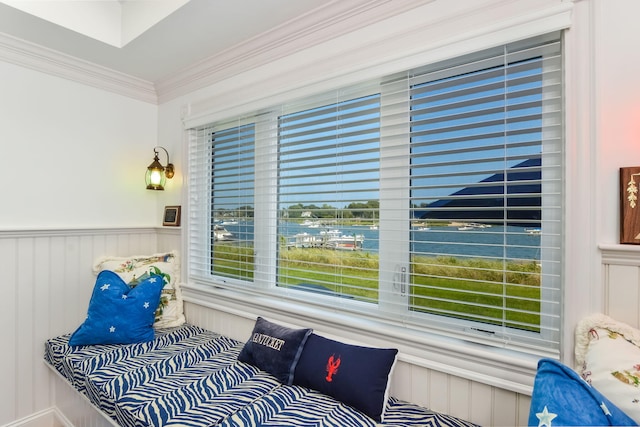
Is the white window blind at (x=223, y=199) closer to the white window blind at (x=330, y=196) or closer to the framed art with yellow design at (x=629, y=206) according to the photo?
the white window blind at (x=330, y=196)

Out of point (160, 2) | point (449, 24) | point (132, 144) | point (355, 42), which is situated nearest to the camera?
point (449, 24)

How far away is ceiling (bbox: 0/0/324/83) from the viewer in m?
1.70

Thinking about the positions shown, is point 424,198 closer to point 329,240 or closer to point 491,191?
point 491,191

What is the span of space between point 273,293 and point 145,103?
6.31 ft

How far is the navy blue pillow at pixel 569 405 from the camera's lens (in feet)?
2.71

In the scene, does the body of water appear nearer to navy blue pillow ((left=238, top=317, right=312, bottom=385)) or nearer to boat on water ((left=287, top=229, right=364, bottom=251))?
boat on water ((left=287, top=229, right=364, bottom=251))

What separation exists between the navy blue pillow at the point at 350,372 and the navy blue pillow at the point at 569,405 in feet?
1.86

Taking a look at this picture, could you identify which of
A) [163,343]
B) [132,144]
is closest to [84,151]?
[132,144]

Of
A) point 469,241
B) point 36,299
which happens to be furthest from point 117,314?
point 469,241

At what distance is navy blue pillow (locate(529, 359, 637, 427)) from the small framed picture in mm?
2372

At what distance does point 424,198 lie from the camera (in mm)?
1439

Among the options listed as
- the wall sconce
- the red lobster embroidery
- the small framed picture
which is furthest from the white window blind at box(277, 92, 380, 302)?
the wall sconce

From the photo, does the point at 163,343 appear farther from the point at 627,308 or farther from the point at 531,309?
the point at 627,308

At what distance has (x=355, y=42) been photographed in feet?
5.32
